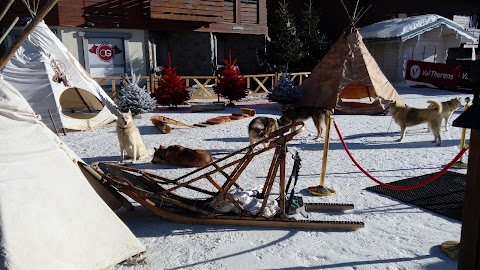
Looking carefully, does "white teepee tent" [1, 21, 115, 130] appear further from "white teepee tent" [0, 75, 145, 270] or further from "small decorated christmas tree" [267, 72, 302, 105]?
"white teepee tent" [0, 75, 145, 270]

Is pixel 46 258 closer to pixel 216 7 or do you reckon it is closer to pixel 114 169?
pixel 114 169

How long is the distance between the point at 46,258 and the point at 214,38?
16.8 m

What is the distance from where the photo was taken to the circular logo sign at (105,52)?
558 inches

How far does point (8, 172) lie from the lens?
301 centimetres

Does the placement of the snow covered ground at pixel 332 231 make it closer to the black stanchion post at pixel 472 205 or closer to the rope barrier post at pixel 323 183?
the rope barrier post at pixel 323 183

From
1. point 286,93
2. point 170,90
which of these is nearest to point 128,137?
point 286,93

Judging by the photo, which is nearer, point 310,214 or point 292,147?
point 310,214

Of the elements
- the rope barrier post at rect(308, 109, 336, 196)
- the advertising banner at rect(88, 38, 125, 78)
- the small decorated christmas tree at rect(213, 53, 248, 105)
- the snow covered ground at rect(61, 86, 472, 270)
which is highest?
the advertising banner at rect(88, 38, 125, 78)

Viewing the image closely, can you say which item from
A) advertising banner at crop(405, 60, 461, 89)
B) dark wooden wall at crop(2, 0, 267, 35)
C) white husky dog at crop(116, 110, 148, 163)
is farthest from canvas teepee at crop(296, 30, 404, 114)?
advertising banner at crop(405, 60, 461, 89)

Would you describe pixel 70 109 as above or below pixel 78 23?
below

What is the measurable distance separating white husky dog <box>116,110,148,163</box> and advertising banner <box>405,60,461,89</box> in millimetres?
15432

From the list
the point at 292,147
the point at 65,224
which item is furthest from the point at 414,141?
the point at 65,224

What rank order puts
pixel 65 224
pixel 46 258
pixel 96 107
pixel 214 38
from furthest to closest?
pixel 214 38 → pixel 96 107 → pixel 65 224 → pixel 46 258

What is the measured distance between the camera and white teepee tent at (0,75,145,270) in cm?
282
